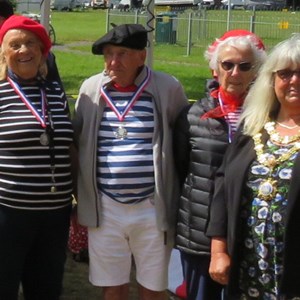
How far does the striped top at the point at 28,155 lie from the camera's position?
3432mm

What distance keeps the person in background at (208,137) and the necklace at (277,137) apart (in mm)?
364

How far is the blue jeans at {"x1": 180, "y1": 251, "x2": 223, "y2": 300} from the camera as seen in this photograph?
343 cm

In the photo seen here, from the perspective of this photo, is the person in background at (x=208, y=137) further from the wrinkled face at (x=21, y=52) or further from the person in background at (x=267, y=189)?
the wrinkled face at (x=21, y=52)

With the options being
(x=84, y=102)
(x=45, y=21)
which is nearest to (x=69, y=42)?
(x=45, y=21)

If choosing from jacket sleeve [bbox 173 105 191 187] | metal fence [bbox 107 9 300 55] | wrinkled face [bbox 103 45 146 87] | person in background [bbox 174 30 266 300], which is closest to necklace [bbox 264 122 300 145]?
person in background [bbox 174 30 266 300]

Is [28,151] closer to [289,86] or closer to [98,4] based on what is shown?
[289,86]

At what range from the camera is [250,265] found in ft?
9.80

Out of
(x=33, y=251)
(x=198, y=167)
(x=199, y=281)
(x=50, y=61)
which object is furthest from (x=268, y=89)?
(x=33, y=251)

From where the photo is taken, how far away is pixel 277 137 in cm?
289

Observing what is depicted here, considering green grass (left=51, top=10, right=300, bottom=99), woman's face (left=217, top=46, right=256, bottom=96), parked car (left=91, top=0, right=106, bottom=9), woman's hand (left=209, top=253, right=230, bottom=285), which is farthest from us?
parked car (left=91, top=0, right=106, bottom=9)

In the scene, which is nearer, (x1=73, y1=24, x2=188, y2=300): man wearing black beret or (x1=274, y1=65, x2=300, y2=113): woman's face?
(x1=274, y1=65, x2=300, y2=113): woman's face

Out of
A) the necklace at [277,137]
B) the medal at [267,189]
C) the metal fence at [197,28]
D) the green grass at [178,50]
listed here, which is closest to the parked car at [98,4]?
the green grass at [178,50]

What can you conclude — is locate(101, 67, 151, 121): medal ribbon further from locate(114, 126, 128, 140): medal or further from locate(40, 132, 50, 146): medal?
locate(40, 132, 50, 146): medal

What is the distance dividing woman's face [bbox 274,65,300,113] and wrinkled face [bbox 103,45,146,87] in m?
0.91
